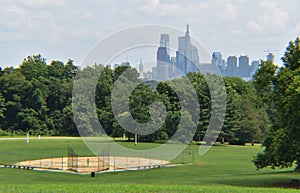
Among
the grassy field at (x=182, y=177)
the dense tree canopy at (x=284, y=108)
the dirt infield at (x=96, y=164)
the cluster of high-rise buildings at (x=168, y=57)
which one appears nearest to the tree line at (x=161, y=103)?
the dense tree canopy at (x=284, y=108)

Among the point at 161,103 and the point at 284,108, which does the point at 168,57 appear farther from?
the point at 284,108

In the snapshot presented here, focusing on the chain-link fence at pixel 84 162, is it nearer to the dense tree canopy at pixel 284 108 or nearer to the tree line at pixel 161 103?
the tree line at pixel 161 103

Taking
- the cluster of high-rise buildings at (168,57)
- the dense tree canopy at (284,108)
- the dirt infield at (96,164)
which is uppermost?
the cluster of high-rise buildings at (168,57)

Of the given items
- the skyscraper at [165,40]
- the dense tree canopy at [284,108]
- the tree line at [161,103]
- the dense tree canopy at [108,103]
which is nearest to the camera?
the dense tree canopy at [284,108]

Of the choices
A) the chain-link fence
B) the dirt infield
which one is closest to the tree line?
the chain-link fence

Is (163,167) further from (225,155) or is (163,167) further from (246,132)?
(246,132)

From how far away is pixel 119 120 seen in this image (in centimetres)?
9519

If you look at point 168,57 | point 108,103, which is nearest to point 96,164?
point 168,57

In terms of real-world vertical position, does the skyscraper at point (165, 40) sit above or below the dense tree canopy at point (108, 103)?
above

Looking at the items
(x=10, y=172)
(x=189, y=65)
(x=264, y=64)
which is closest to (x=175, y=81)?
(x=189, y=65)

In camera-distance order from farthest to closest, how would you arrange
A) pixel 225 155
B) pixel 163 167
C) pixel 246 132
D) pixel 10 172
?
1. pixel 246 132
2. pixel 225 155
3. pixel 163 167
4. pixel 10 172

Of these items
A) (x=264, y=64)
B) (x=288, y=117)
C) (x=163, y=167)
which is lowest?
(x=163, y=167)

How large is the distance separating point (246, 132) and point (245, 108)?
4874 mm

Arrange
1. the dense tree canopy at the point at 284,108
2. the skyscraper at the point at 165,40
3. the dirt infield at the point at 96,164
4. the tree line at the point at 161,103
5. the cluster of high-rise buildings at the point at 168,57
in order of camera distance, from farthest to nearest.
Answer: the cluster of high-rise buildings at the point at 168,57, the skyscraper at the point at 165,40, the dirt infield at the point at 96,164, the tree line at the point at 161,103, the dense tree canopy at the point at 284,108
